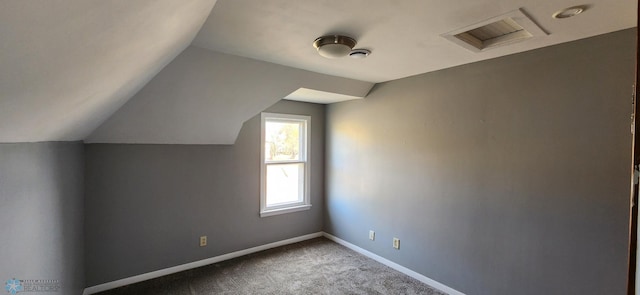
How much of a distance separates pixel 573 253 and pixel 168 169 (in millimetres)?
3837

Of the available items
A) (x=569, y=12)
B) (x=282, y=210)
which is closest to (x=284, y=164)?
(x=282, y=210)

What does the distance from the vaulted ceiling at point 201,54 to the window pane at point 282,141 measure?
644mm

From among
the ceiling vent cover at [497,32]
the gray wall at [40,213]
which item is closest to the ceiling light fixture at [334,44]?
the ceiling vent cover at [497,32]

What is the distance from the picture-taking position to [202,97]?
9.04 feet

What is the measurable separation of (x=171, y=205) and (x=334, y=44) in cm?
261

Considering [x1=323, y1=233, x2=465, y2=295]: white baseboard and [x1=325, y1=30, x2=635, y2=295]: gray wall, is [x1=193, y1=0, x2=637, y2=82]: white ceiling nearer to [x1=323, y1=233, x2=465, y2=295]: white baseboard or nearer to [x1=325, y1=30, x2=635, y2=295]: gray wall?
[x1=325, y1=30, x2=635, y2=295]: gray wall

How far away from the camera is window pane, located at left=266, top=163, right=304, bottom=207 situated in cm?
417

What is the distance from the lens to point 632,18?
174cm

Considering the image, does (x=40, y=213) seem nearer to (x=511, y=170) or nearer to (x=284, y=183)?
(x=284, y=183)

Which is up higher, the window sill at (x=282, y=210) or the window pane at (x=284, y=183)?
the window pane at (x=284, y=183)

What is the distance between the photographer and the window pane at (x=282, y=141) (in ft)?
13.4
